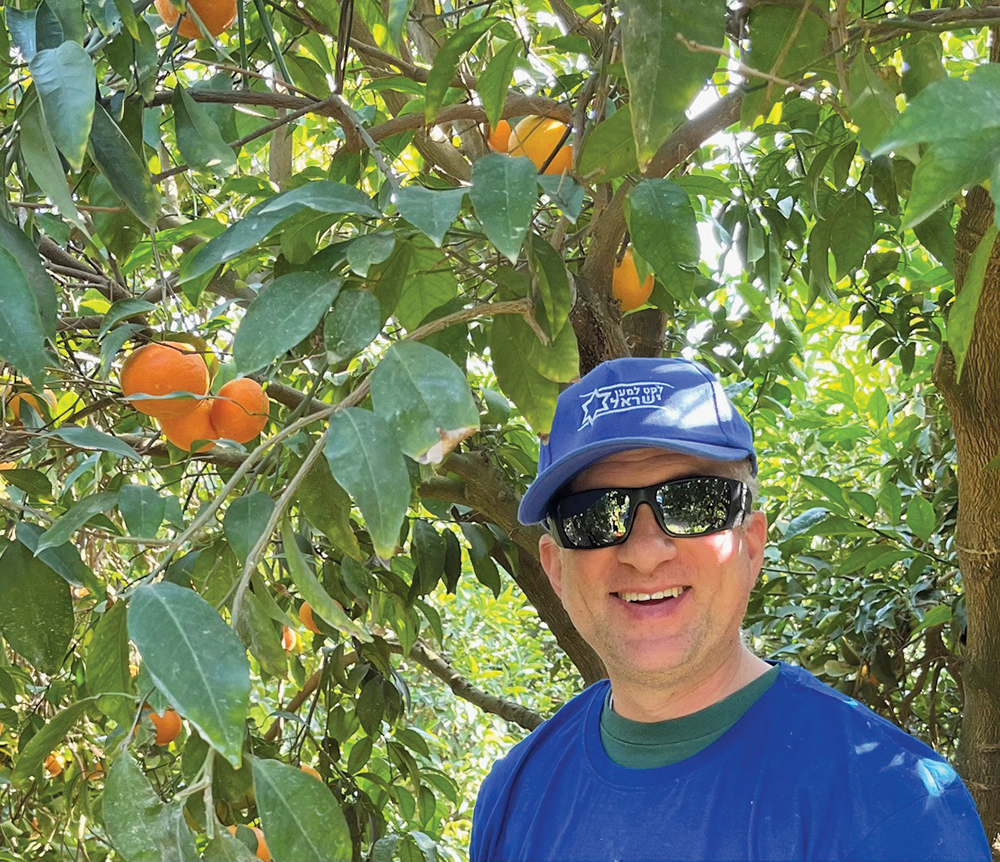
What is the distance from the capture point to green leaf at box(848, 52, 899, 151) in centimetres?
81

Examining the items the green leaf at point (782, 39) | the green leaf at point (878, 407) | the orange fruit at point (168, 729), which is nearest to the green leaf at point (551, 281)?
the green leaf at point (782, 39)

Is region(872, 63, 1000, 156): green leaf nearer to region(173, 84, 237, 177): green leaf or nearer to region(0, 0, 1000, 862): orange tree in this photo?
region(0, 0, 1000, 862): orange tree

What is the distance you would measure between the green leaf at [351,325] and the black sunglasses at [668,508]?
45 cm

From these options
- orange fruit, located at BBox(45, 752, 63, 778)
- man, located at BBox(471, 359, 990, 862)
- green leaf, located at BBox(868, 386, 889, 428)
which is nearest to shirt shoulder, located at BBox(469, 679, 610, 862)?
man, located at BBox(471, 359, 990, 862)

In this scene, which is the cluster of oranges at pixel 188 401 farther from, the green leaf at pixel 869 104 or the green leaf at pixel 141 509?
the green leaf at pixel 869 104

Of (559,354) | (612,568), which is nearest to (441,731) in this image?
(612,568)

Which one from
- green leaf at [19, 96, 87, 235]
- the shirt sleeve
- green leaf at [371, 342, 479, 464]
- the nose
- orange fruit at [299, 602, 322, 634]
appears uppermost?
green leaf at [19, 96, 87, 235]

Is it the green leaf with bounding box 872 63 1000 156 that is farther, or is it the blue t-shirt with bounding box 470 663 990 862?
the blue t-shirt with bounding box 470 663 990 862

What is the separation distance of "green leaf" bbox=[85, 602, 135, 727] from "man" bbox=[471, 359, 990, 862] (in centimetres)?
43

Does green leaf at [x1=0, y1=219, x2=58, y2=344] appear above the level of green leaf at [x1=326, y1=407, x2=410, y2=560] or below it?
above

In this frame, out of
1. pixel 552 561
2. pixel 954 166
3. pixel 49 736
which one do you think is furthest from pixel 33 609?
pixel 954 166

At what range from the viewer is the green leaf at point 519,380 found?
3.23ft

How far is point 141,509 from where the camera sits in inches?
43.9

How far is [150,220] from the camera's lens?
911 millimetres
